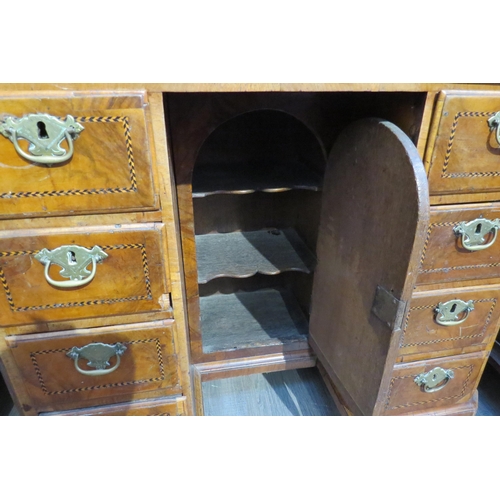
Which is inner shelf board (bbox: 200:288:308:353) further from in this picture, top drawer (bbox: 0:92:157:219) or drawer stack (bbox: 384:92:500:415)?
top drawer (bbox: 0:92:157:219)

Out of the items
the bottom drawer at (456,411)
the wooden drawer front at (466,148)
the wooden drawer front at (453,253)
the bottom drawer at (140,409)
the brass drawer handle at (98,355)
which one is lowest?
the bottom drawer at (456,411)

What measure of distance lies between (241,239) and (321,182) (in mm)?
373

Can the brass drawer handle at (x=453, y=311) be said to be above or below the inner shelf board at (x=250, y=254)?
above

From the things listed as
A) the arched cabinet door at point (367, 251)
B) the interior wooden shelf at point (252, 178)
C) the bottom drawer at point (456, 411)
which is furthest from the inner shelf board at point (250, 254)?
the bottom drawer at point (456, 411)

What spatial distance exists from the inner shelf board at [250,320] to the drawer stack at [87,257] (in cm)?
30

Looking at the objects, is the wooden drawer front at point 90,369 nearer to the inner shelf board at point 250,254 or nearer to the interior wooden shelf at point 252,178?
the inner shelf board at point 250,254

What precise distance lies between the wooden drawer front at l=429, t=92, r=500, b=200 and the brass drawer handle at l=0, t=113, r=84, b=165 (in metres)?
0.62

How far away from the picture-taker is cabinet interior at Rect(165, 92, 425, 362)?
81 cm

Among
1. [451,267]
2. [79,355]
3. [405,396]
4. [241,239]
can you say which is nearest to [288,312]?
[241,239]

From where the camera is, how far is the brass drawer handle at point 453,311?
2.62 ft

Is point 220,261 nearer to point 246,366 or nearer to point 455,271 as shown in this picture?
point 246,366

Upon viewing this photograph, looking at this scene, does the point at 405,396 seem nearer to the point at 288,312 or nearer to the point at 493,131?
the point at 288,312

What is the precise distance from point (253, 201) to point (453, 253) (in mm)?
655

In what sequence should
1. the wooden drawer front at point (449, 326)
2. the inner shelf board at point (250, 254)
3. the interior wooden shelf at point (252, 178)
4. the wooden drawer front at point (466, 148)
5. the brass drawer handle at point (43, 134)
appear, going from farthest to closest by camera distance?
the inner shelf board at point (250, 254) → the interior wooden shelf at point (252, 178) → the wooden drawer front at point (449, 326) → the wooden drawer front at point (466, 148) → the brass drawer handle at point (43, 134)
